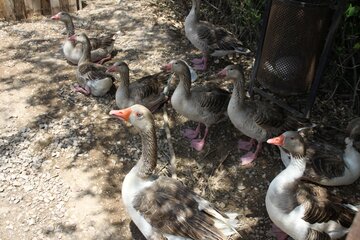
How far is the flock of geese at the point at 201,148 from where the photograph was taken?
3684 millimetres

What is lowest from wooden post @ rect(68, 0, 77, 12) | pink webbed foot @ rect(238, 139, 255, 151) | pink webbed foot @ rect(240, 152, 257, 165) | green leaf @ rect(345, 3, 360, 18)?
pink webbed foot @ rect(240, 152, 257, 165)

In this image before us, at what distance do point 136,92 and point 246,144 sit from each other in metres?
1.85

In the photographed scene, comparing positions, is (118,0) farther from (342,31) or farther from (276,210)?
(276,210)

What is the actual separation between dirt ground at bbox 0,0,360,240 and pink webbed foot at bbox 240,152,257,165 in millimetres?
91

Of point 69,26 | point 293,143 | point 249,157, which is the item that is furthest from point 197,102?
point 69,26

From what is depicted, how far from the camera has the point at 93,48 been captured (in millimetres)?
7055

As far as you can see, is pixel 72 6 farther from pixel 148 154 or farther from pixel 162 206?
pixel 162 206

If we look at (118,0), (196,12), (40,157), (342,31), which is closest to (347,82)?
(342,31)

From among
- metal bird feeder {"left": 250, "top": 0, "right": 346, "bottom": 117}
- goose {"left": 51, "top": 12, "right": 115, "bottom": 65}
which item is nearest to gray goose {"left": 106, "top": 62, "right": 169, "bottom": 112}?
goose {"left": 51, "top": 12, "right": 115, "bottom": 65}

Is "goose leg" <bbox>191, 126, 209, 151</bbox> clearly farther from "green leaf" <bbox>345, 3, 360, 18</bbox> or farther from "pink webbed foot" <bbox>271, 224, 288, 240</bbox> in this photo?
"green leaf" <bbox>345, 3, 360, 18</bbox>

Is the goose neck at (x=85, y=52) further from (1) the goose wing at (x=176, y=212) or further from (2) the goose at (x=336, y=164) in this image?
(2) the goose at (x=336, y=164)

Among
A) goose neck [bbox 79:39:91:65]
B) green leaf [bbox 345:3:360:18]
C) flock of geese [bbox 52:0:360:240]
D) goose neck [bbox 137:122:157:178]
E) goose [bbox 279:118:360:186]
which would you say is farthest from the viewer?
goose neck [bbox 79:39:91:65]

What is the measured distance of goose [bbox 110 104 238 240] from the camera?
360 cm

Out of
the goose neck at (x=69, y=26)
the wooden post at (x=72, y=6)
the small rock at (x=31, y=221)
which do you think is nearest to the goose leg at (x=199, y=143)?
the small rock at (x=31, y=221)
